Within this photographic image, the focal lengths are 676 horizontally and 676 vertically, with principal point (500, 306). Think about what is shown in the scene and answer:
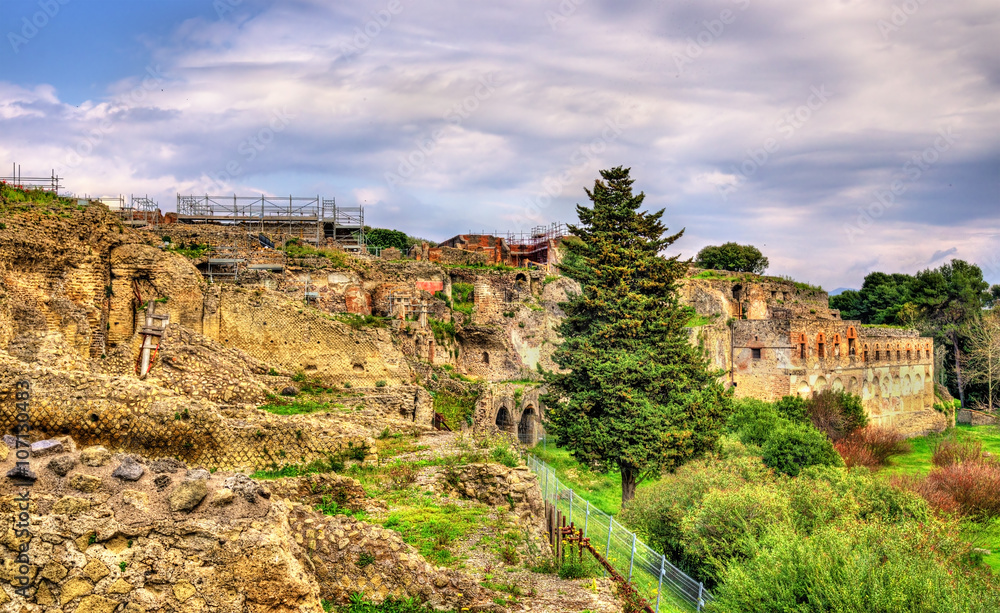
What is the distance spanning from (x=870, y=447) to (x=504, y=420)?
18.4 metres

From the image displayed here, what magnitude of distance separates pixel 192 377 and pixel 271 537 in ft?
28.8

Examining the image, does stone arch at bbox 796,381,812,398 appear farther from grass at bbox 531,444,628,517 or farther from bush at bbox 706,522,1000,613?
bush at bbox 706,522,1000,613

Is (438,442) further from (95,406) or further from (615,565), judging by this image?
(95,406)

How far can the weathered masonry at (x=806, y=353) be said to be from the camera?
3859cm

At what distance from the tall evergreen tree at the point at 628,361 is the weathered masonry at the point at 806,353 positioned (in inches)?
709

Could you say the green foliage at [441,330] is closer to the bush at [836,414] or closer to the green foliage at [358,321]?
the green foliage at [358,321]

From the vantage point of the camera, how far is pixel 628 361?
20266mm

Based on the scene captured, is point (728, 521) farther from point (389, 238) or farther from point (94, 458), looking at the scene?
point (389, 238)

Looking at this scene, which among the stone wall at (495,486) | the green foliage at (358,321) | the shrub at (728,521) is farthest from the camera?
the green foliage at (358,321)

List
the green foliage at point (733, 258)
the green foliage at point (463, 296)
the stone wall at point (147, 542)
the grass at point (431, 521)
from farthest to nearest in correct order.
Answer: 1. the green foliage at point (733, 258)
2. the green foliage at point (463, 296)
3. the grass at point (431, 521)
4. the stone wall at point (147, 542)

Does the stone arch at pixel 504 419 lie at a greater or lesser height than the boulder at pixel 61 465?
lesser

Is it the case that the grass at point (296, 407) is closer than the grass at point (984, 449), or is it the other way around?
the grass at point (296, 407)

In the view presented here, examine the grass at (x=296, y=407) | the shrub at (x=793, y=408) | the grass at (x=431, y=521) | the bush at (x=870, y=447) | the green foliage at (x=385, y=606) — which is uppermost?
the grass at (x=296, y=407)

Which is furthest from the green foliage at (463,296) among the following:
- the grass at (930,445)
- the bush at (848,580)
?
the bush at (848,580)
